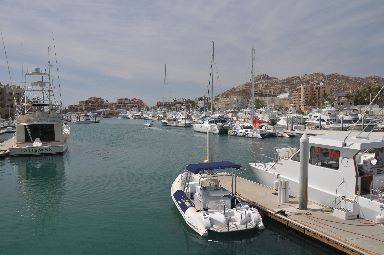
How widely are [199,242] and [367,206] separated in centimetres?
715

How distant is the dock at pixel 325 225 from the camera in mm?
13008

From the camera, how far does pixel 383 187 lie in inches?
638

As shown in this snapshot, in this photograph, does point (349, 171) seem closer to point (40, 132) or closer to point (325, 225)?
point (325, 225)

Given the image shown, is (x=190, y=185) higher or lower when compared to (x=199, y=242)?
higher

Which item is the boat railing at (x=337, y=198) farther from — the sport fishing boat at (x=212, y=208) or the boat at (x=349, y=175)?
the sport fishing boat at (x=212, y=208)

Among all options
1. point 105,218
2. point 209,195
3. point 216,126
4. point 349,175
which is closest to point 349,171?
point 349,175

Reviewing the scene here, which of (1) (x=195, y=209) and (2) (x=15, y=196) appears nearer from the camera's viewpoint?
(1) (x=195, y=209)

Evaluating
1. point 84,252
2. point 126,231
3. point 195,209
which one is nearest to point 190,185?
point 195,209

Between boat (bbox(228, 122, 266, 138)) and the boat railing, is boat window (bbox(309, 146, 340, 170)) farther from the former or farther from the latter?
boat (bbox(228, 122, 266, 138))

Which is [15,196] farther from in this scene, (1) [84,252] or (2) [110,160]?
(2) [110,160]

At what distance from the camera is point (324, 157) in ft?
58.1

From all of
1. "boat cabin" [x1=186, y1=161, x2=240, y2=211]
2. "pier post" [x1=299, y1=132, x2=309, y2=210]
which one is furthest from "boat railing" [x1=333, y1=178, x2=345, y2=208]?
"boat cabin" [x1=186, y1=161, x2=240, y2=211]

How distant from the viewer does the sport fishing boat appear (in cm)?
1570

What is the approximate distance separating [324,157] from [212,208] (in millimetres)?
5913
